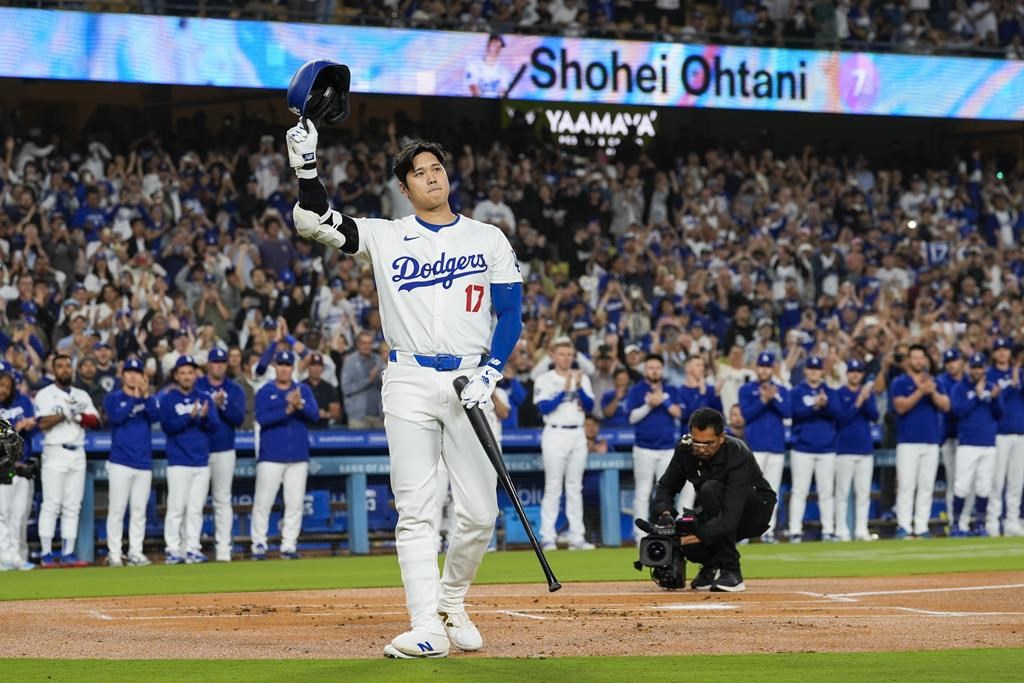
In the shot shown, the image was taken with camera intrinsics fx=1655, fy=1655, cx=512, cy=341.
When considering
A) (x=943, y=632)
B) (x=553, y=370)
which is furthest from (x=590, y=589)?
(x=553, y=370)

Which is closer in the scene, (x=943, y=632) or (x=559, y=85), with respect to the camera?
(x=943, y=632)

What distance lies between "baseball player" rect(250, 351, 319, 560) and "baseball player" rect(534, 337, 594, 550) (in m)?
2.63

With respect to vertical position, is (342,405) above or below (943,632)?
above

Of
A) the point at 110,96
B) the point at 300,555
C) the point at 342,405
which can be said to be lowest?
the point at 300,555

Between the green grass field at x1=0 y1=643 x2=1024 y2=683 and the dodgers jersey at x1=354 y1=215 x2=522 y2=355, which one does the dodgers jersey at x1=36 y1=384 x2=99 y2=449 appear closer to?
the green grass field at x1=0 y1=643 x2=1024 y2=683

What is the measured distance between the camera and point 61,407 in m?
16.6

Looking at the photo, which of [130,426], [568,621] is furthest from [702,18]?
[568,621]

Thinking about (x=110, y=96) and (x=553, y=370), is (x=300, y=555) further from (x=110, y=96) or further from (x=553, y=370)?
(x=110, y=96)

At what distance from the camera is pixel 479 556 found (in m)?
8.01

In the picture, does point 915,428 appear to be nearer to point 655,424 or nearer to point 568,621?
point 655,424

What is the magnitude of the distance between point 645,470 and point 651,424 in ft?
1.78

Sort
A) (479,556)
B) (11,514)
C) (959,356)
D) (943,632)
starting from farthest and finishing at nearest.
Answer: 1. (959,356)
2. (11,514)
3. (943,632)
4. (479,556)

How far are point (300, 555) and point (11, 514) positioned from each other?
334 centimetres

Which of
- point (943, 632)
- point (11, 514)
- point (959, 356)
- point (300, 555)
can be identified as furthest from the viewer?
point (959, 356)
